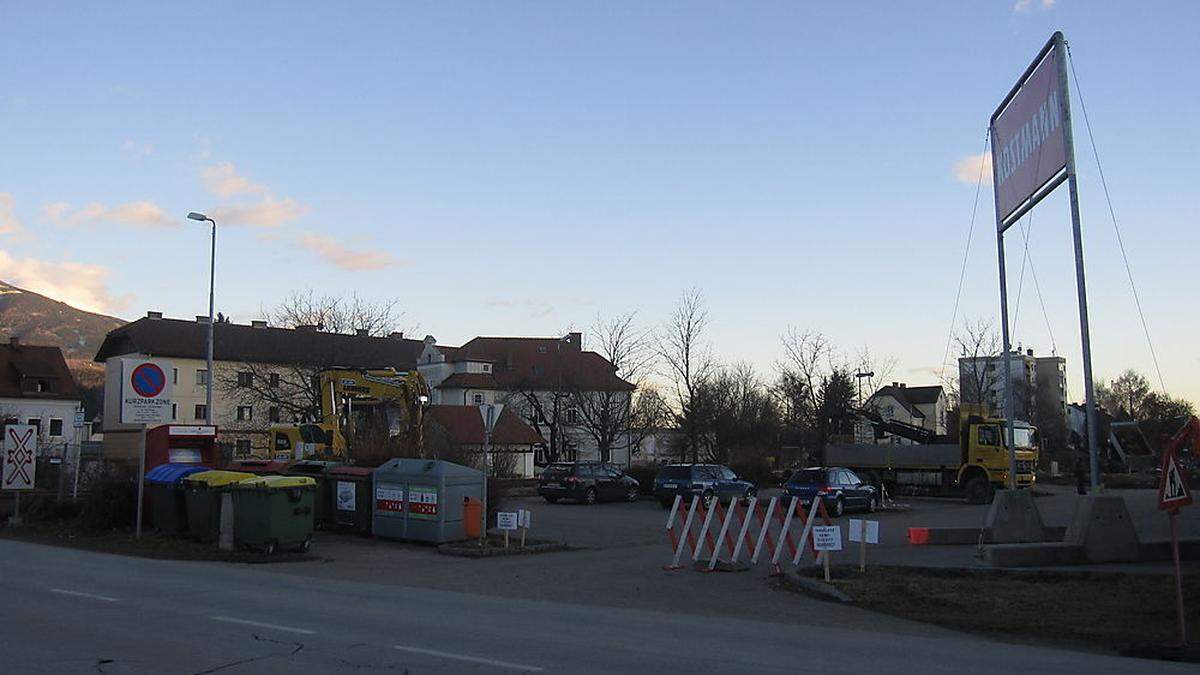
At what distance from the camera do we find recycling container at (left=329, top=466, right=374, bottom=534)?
72.3 feet

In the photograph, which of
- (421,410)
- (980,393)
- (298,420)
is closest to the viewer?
(421,410)

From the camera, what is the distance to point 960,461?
3853cm

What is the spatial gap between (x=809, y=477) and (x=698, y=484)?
4037 millimetres

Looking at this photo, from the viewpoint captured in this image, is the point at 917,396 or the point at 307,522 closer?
the point at 307,522

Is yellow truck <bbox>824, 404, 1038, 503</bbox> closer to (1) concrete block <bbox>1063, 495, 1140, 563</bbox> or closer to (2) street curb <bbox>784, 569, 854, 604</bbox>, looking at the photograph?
(1) concrete block <bbox>1063, 495, 1140, 563</bbox>

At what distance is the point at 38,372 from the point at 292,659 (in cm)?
7944

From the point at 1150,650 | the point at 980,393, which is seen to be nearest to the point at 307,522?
the point at 1150,650

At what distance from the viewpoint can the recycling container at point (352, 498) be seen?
22.0 m

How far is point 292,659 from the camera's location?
8.68 meters

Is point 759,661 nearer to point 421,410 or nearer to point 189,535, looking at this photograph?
point 189,535

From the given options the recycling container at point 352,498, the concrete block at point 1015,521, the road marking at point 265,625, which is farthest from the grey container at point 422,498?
the concrete block at point 1015,521

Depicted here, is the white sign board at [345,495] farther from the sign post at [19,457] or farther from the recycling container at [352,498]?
the sign post at [19,457]

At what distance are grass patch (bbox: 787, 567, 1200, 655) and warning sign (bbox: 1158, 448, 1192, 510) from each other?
1.34 metres

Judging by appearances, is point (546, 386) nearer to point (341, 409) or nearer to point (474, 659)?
point (341, 409)
